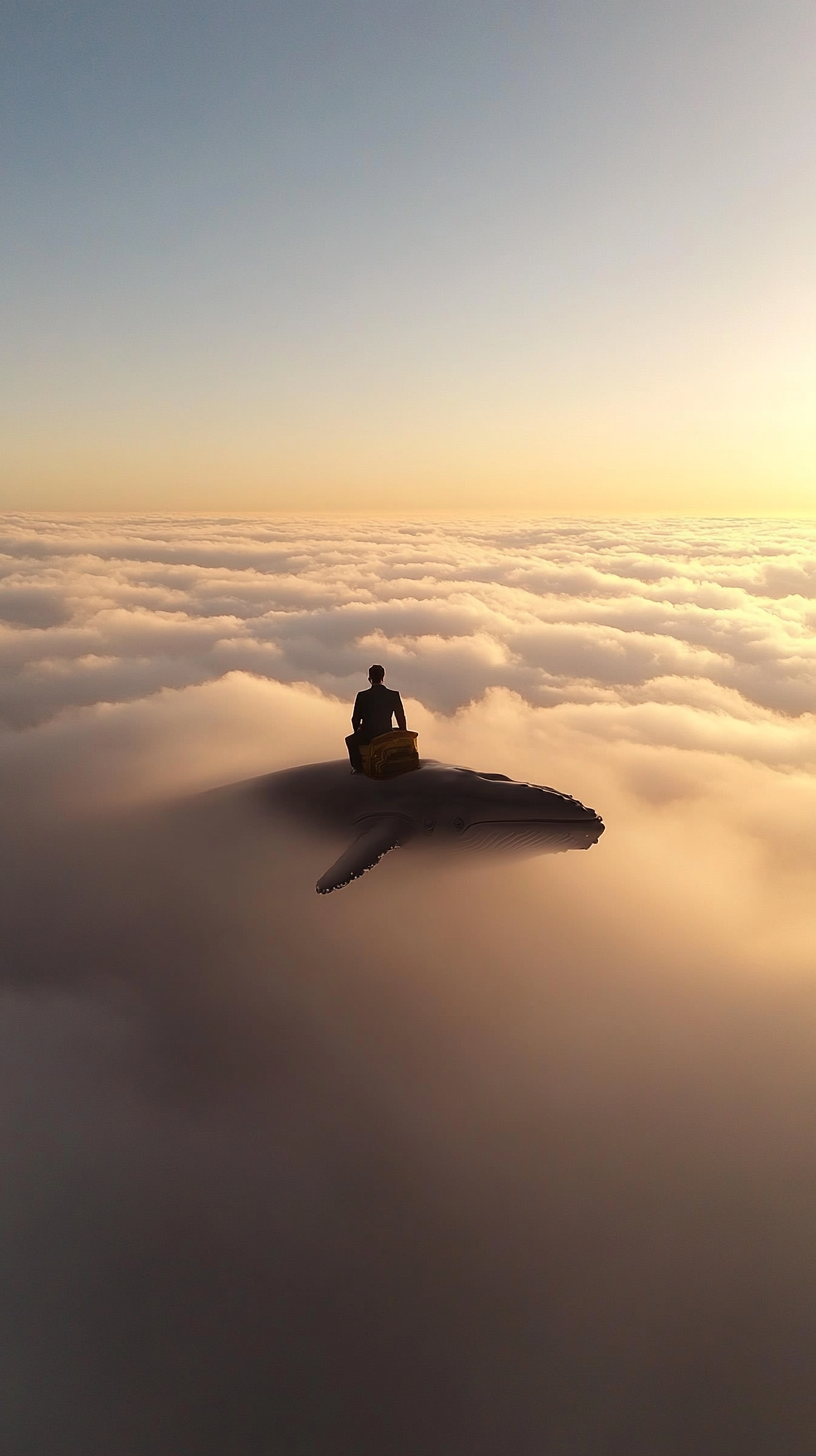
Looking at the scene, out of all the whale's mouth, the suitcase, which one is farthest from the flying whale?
the suitcase

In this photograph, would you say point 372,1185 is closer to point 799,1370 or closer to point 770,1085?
point 799,1370

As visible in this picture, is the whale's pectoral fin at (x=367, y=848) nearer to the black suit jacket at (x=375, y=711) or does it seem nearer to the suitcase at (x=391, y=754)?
the suitcase at (x=391, y=754)

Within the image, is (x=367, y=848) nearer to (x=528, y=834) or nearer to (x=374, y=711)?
(x=374, y=711)

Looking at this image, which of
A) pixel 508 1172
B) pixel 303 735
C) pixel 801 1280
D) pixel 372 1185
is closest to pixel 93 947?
pixel 372 1185

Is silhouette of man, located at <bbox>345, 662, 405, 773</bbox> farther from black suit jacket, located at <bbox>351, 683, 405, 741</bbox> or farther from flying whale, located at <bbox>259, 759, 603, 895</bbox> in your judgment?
flying whale, located at <bbox>259, 759, 603, 895</bbox>

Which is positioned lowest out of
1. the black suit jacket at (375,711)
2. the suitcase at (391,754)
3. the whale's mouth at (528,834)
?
the whale's mouth at (528,834)

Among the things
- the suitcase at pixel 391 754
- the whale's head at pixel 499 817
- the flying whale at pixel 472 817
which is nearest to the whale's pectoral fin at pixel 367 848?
the flying whale at pixel 472 817

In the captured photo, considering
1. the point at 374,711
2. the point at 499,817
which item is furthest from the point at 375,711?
the point at 499,817
